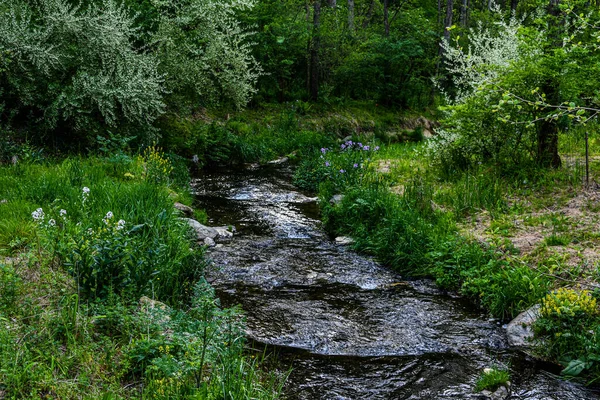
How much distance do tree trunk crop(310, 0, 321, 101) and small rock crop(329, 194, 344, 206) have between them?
427 inches

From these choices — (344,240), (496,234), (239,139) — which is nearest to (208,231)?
(344,240)

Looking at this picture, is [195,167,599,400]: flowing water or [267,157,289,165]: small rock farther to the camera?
[267,157,289,165]: small rock

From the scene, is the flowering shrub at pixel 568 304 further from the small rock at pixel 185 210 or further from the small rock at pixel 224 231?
the small rock at pixel 185 210

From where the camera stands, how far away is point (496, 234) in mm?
6492

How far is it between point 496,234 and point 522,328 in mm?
2000

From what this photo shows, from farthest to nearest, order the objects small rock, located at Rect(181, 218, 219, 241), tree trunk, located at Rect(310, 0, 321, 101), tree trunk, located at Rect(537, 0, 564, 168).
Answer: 1. tree trunk, located at Rect(310, 0, 321, 101)
2. tree trunk, located at Rect(537, 0, 564, 168)
3. small rock, located at Rect(181, 218, 219, 241)

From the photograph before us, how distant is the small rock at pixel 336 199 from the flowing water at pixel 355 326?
959 millimetres

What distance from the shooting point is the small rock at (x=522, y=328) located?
15.1 ft

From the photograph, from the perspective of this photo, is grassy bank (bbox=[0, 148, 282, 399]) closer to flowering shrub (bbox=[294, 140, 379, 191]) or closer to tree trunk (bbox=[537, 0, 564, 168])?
flowering shrub (bbox=[294, 140, 379, 191])

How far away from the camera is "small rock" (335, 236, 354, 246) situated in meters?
7.61

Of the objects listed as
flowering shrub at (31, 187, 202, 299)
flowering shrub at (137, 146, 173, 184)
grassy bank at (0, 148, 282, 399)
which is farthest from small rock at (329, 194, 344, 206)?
flowering shrub at (31, 187, 202, 299)

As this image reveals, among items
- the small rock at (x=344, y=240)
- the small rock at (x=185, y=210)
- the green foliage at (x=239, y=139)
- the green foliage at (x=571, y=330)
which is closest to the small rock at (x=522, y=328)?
the green foliage at (x=571, y=330)

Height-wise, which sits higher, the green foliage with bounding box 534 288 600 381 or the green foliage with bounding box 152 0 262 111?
the green foliage with bounding box 152 0 262 111

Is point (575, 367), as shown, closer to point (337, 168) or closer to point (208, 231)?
point (208, 231)
